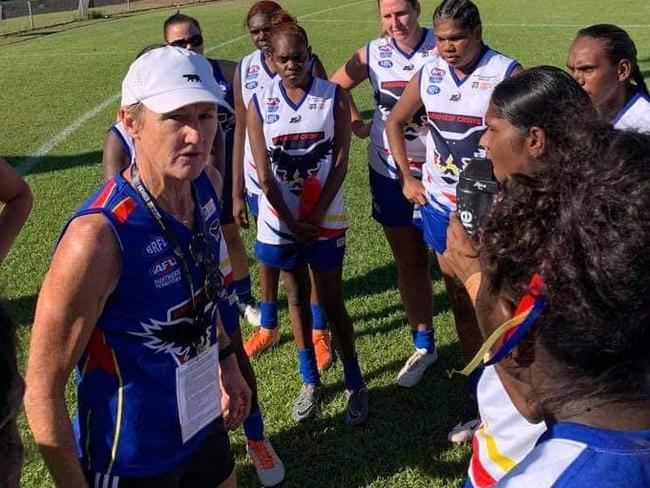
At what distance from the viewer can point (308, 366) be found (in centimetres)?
443

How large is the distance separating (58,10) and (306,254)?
42798 mm

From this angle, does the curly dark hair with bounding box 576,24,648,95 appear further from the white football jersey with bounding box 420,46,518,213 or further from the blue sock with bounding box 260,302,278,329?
the blue sock with bounding box 260,302,278,329

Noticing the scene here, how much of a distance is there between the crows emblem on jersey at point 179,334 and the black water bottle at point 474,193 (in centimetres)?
89

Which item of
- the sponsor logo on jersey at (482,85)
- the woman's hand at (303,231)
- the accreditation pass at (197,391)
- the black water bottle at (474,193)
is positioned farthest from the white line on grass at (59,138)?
the black water bottle at (474,193)

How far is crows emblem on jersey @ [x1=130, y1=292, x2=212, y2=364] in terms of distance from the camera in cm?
225

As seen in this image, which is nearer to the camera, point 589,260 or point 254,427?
point 589,260

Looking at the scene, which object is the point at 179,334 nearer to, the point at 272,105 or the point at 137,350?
the point at 137,350

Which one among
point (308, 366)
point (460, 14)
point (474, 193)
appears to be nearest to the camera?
point (474, 193)

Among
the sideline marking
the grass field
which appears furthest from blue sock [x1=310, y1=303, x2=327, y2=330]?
the sideline marking

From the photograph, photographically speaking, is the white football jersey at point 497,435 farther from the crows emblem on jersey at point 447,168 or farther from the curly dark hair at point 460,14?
the curly dark hair at point 460,14

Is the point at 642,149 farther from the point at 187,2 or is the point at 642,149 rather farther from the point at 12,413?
the point at 187,2

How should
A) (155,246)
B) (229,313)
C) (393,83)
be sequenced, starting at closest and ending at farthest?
(155,246)
(229,313)
(393,83)

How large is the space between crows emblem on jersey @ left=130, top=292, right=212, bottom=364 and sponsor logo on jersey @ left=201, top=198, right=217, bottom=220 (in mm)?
323

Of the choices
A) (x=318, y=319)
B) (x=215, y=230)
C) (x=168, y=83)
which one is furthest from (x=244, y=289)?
(x=168, y=83)
